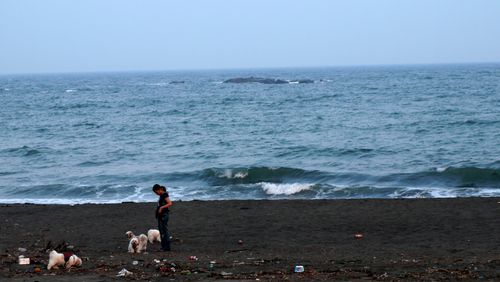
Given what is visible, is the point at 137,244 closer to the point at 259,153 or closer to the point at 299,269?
the point at 299,269

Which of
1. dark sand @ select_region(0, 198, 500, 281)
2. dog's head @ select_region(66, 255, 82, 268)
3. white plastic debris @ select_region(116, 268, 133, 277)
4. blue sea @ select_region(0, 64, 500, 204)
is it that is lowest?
blue sea @ select_region(0, 64, 500, 204)

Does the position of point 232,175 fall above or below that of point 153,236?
below

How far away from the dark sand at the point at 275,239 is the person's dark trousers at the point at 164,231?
307mm

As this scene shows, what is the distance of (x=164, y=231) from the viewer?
46.2 feet

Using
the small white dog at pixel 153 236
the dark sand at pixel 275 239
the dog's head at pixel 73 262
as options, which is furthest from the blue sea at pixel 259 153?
the dog's head at pixel 73 262

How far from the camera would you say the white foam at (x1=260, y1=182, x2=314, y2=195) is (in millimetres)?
23078

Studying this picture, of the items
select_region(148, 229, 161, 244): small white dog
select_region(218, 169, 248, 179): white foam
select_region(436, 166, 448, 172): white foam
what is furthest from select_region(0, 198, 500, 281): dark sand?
select_region(218, 169, 248, 179): white foam

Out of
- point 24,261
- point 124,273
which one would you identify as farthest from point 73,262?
point 124,273

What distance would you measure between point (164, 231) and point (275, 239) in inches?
99.6

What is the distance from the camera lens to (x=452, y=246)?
14.0 m

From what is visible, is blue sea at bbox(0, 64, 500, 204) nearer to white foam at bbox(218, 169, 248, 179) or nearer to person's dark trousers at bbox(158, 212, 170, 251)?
white foam at bbox(218, 169, 248, 179)

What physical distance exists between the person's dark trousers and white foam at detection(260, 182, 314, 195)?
9204mm

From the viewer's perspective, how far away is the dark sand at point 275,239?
449 inches

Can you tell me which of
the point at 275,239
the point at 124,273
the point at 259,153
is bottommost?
the point at 259,153
